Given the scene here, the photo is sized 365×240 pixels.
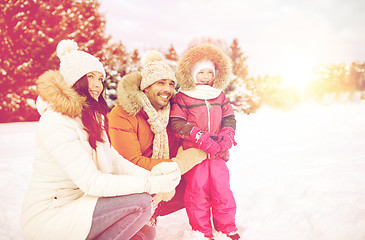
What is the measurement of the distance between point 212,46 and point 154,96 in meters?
1.04

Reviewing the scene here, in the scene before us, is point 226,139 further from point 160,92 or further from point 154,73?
point 154,73

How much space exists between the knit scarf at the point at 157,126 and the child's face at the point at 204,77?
65 centimetres

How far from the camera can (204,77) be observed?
9.17 ft

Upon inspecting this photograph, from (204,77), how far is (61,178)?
73.3 inches

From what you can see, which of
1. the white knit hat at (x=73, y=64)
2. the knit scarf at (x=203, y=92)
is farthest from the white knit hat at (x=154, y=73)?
the white knit hat at (x=73, y=64)

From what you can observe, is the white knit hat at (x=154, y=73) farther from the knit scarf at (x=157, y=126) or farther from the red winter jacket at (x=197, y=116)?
the red winter jacket at (x=197, y=116)

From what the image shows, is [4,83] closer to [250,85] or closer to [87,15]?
[87,15]

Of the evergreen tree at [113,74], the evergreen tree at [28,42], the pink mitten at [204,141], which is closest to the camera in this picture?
the pink mitten at [204,141]

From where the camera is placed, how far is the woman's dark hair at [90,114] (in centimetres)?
165

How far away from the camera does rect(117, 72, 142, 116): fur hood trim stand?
2.32 meters

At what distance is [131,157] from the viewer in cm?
226

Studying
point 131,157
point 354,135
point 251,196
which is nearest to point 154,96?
point 131,157

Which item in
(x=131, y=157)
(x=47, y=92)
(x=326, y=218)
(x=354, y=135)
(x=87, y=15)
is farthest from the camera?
(x=87, y=15)

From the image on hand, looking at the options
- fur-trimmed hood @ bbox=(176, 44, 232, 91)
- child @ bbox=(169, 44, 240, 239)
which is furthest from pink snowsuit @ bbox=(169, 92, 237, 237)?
fur-trimmed hood @ bbox=(176, 44, 232, 91)
